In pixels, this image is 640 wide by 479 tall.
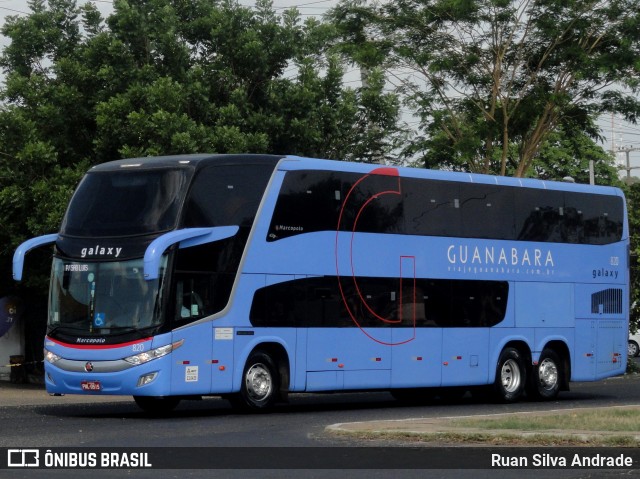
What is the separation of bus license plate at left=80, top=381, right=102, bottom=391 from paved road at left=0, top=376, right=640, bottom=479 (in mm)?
466

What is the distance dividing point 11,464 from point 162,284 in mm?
7561

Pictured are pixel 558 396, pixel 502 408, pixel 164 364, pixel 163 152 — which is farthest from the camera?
pixel 163 152

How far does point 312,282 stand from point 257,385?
1984mm

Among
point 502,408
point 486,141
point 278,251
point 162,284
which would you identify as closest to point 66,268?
point 162,284

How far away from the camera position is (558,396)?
29547 mm

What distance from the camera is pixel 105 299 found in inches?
845

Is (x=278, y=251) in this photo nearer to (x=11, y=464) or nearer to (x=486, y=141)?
(x=11, y=464)

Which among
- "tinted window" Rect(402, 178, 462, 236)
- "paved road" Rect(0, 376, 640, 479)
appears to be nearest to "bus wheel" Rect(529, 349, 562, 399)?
"paved road" Rect(0, 376, 640, 479)

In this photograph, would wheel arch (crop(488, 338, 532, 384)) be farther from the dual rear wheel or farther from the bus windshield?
the bus windshield

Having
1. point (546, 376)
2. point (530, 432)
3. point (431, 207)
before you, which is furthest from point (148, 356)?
point (546, 376)

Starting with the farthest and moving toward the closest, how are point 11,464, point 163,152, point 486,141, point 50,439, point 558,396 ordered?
point 486,141 → point 163,152 → point 558,396 → point 50,439 → point 11,464

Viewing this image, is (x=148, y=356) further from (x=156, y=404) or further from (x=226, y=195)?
(x=226, y=195)

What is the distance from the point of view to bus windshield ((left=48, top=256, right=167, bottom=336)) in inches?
834

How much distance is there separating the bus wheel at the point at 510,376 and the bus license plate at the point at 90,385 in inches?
340
